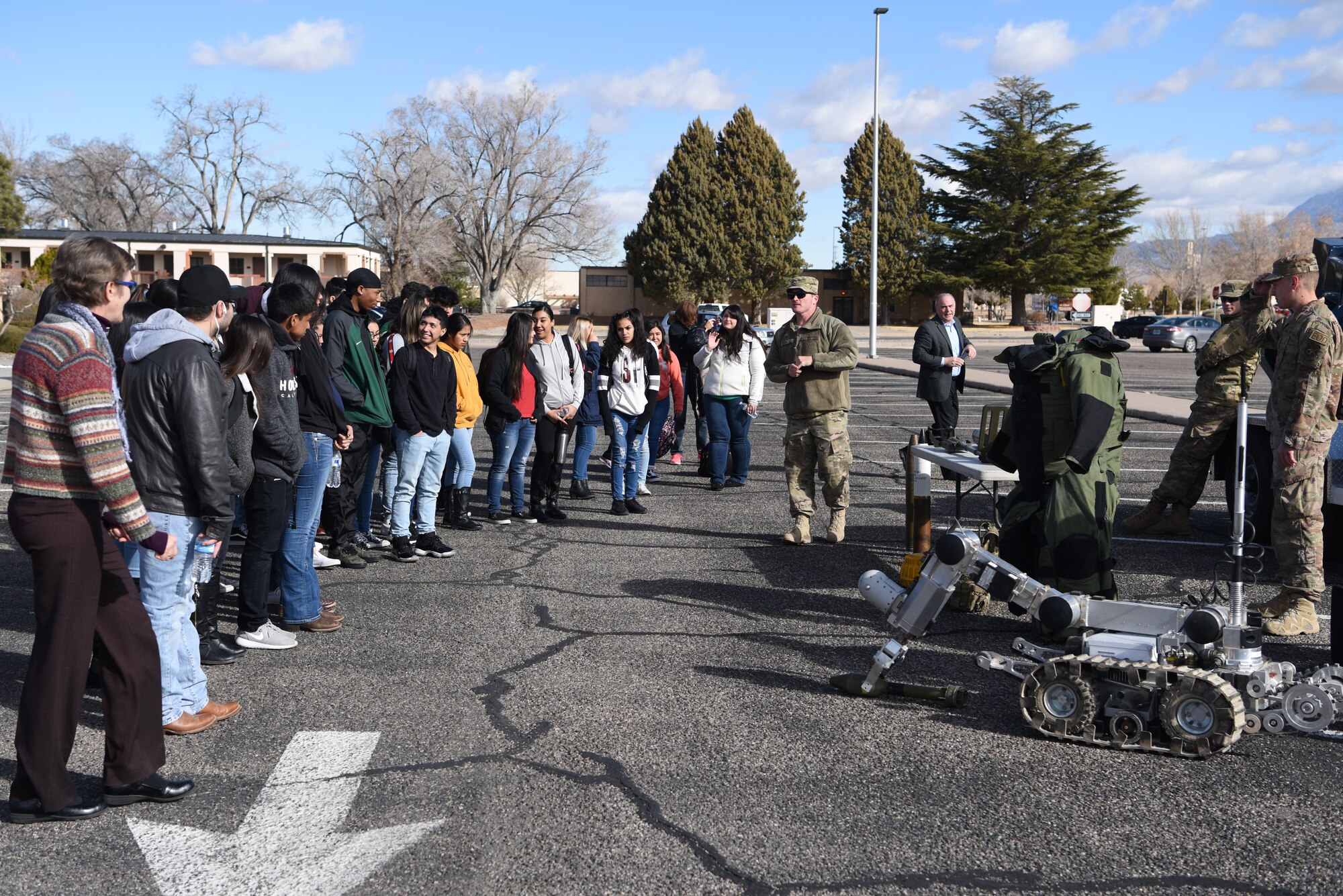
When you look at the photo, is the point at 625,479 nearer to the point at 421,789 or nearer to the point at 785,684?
the point at 785,684

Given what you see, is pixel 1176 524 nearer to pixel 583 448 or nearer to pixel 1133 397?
pixel 583 448

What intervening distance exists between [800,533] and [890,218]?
66.1 meters

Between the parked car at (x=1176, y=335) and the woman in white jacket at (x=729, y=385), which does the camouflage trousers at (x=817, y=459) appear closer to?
the woman in white jacket at (x=729, y=385)

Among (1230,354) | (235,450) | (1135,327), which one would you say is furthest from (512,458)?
(1135,327)

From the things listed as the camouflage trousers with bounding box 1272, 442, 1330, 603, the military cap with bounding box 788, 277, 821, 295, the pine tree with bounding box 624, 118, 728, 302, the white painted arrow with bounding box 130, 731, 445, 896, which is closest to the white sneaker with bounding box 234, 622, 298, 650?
the white painted arrow with bounding box 130, 731, 445, 896

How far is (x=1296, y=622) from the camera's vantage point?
6348 mm

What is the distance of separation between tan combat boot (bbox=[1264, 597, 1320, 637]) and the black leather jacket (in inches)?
213

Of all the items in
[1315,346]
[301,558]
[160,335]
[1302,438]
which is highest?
[160,335]

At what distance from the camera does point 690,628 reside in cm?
662

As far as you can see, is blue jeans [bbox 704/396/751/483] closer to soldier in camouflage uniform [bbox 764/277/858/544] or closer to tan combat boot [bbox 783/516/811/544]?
soldier in camouflage uniform [bbox 764/277/858/544]

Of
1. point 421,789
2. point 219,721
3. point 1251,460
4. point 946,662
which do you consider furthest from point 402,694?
point 1251,460

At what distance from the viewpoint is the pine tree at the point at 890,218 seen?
234 feet

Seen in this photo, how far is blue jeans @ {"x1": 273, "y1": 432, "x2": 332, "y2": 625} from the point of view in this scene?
636cm

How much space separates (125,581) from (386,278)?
7905cm
